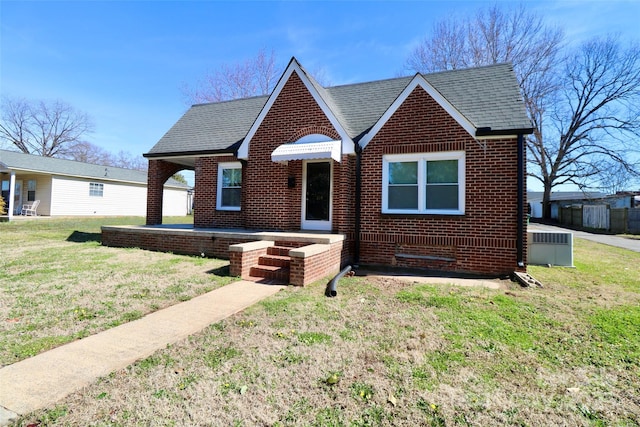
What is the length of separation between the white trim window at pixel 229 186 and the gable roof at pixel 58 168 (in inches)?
769

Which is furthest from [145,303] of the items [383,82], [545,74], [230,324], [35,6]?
[545,74]

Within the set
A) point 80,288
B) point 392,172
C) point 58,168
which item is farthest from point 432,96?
point 58,168

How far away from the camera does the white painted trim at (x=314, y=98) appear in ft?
29.9

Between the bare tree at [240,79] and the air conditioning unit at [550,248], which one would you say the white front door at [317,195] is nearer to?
the air conditioning unit at [550,248]

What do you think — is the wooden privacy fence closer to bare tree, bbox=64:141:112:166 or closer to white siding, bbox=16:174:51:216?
white siding, bbox=16:174:51:216

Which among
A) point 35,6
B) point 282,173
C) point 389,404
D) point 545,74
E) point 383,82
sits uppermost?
point 545,74

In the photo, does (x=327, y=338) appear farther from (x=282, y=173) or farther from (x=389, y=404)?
(x=282, y=173)

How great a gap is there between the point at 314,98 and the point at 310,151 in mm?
2122

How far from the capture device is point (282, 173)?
10180 mm

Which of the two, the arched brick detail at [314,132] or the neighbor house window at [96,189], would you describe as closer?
the arched brick detail at [314,132]

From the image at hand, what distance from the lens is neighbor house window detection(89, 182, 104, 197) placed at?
2611cm

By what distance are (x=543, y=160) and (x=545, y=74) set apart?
37.8 ft

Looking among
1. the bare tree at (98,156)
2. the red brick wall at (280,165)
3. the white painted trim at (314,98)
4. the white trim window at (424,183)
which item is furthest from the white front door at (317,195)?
the bare tree at (98,156)

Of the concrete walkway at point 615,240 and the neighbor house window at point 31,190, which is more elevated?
the neighbor house window at point 31,190
